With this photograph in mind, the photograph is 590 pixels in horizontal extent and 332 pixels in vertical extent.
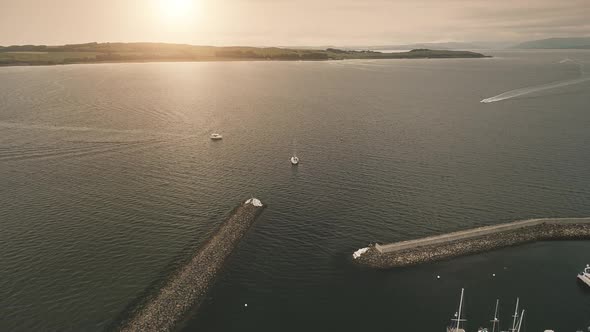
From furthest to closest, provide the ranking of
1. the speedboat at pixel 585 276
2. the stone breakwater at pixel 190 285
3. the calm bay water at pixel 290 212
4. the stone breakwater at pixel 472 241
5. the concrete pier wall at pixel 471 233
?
the concrete pier wall at pixel 471 233 → the stone breakwater at pixel 472 241 → the speedboat at pixel 585 276 → the calm bay water at pixel 290 212 → the stone breakwater at pixel 190 285

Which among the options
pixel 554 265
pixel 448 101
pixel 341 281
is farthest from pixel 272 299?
pixel 448 101

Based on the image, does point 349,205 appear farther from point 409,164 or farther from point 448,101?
point 448,101

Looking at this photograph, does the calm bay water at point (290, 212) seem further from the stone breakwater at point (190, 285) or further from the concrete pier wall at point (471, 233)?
the concrete pier wall at point (471, 233)

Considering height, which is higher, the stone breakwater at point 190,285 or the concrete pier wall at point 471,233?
the concrete pier wall at point 471,233

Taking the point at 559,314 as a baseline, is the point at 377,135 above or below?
above

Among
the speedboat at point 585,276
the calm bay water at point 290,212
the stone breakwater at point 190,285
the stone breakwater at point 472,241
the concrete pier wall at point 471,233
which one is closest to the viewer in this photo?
the stone breakwater at point 190,285

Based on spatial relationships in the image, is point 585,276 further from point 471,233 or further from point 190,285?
point 190,285

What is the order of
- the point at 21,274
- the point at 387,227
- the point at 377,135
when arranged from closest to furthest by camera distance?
the point at 21,274
the point at 387,227
the point at 377,135

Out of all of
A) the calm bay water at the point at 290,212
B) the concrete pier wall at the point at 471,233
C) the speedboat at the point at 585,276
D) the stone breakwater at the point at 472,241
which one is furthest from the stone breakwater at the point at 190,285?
the speedboat at the point at 585,276
